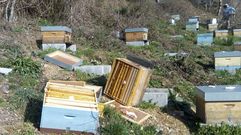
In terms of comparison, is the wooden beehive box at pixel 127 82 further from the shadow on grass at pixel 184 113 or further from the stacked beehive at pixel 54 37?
the stacked beehive at pixel 54 37

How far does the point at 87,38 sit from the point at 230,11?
10.6 m

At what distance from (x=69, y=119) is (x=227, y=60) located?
5606 mm

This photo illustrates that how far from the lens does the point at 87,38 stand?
11797 mm

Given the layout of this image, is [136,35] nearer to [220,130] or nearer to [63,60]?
[63,60]

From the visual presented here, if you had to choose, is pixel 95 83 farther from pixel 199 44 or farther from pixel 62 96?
pixel 199 44

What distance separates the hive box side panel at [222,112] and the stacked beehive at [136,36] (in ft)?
20.1

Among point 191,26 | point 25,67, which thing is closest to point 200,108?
point 25,67

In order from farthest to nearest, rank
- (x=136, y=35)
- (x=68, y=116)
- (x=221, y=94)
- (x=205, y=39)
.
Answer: (x=205, y=39), (x=136, y=35), (x=221, y=94), (x=68, y=116)

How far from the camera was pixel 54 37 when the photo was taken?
10148 mm

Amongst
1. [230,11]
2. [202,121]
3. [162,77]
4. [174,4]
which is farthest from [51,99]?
[174,4]

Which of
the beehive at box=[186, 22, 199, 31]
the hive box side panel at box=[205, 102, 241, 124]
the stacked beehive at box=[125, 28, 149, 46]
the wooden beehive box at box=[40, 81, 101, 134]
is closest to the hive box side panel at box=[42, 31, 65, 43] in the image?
the stacked beehive at box=[125, 28, 149, 46]

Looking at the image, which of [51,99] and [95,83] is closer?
[51,99]

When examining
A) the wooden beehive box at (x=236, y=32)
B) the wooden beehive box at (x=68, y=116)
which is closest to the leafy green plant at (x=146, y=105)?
the wooden beehive box at (x=68, y=116)

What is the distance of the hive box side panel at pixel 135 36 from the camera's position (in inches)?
490
